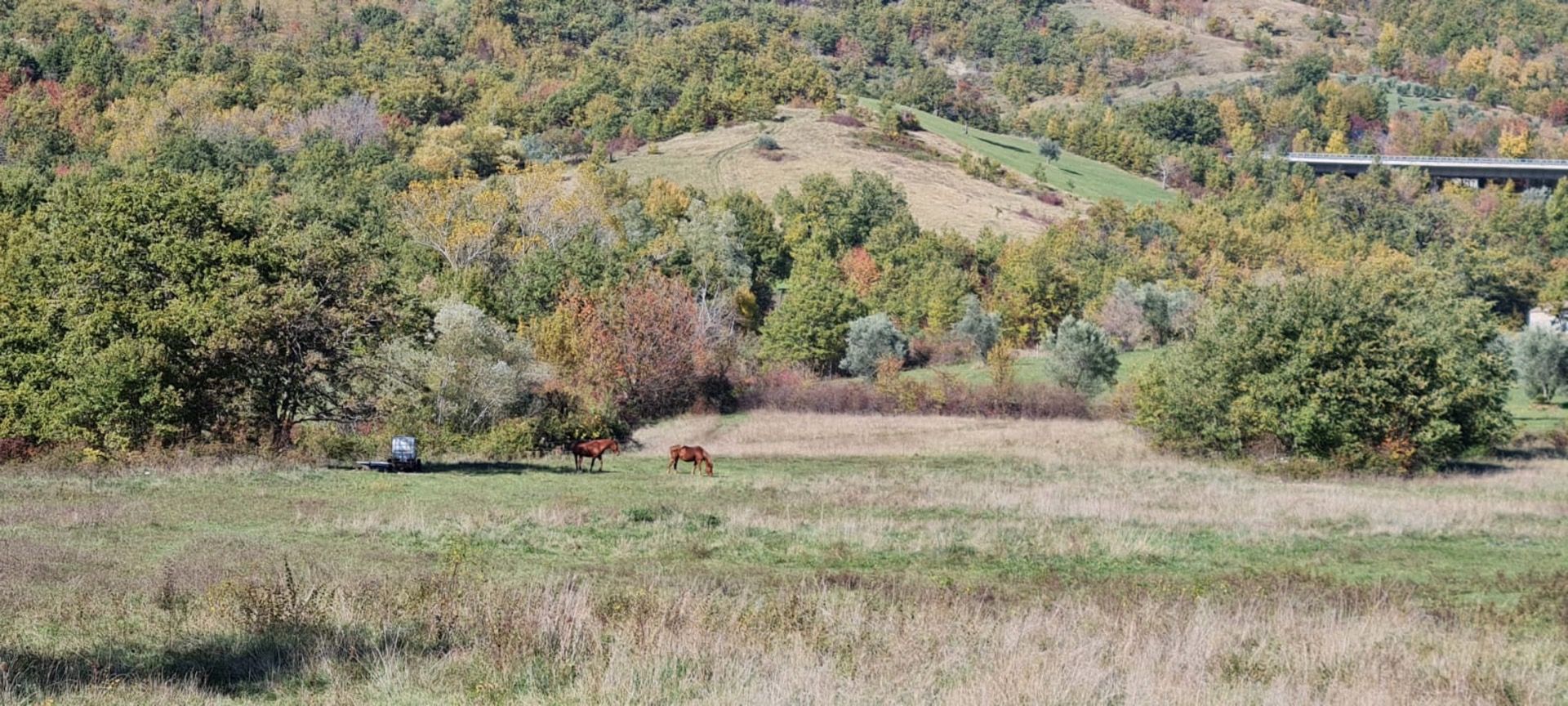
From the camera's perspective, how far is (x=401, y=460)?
1678 inches

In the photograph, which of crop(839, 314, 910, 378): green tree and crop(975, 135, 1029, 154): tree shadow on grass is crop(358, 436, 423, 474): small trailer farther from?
crop(975, 135, 1029, 154): tree shadow on grass

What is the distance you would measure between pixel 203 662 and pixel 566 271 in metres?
78.2

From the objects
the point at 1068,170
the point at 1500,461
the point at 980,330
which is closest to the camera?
the point at 1500,461

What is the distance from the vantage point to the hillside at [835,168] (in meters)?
146

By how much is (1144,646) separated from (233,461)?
3189cm

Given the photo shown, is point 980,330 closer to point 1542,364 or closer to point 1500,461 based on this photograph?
point 1542,364

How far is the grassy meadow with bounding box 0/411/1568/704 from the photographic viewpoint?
43.0ft

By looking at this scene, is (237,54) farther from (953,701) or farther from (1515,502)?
(953,701)

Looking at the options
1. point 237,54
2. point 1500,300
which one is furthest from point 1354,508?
point 237,54

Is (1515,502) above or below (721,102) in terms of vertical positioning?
below

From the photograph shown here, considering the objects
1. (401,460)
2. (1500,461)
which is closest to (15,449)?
(401,460)

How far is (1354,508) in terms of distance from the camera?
37.0 meters

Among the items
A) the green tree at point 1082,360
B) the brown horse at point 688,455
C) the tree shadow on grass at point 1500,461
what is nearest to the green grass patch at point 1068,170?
the green tree at point 1082,360

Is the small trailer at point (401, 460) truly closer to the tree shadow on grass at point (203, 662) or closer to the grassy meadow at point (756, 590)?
the grassy meadow at point (756, 590)
